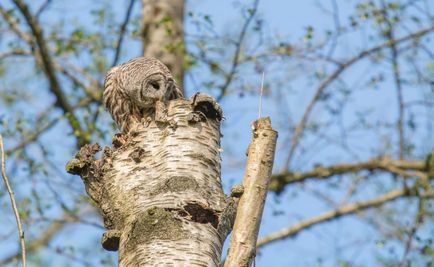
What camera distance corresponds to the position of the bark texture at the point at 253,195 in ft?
15.1

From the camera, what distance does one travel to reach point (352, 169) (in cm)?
1370

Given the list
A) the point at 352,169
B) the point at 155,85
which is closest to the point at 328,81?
the point at 352,169

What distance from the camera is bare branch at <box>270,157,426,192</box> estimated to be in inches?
517

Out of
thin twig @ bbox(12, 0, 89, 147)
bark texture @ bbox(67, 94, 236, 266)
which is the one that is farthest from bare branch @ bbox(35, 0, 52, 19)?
bark texture @ bbox(67, 94, 236, 266)

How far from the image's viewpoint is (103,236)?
510cm

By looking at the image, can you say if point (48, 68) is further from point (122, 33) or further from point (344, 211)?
point (344, 211)

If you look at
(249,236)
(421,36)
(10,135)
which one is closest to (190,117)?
(249,236)

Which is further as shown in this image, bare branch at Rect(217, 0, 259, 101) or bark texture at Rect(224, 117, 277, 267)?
bare branch at Rect(217, 0, 259, 101)

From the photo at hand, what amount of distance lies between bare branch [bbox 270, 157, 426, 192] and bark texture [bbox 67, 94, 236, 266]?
7.40 metres

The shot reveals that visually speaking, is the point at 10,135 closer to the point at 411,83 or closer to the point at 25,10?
the point at 25,10

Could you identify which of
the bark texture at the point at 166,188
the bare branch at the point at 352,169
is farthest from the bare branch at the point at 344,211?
the bark texture at the point at 166,188

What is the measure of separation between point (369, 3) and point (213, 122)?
7.22 metres

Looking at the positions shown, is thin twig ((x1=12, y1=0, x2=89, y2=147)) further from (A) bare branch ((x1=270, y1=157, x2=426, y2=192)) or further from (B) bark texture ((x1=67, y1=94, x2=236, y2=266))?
(B) bark texture ((x1=67, y1=94, x2=236, y2=266))

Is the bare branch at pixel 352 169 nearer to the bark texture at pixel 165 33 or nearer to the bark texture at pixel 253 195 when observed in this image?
the bark texture at pixel 165 33
